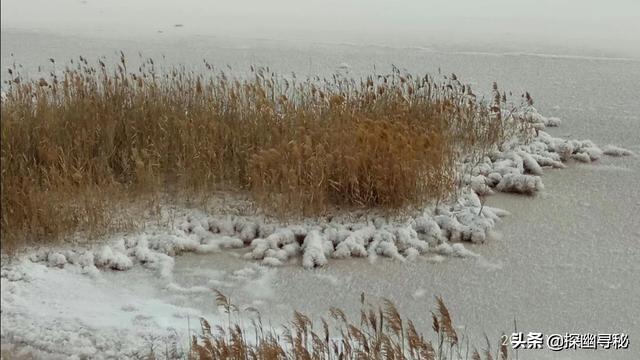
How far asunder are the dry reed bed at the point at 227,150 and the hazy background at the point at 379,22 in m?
3.60

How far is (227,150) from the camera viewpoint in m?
4.34

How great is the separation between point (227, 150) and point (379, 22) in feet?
22.2

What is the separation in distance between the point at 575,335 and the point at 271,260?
1359 mm

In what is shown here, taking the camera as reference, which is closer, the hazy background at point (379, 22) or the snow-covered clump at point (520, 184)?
the snow-covered clump at point (520, 184)

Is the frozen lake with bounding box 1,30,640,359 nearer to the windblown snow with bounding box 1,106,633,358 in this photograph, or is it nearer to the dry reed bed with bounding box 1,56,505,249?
the windblown snow with bounding box 1,106,633,358

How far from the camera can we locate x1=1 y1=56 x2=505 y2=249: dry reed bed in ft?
11.2

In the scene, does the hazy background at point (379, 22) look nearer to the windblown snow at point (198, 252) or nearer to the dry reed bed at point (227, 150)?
the dry reed bed at point (227, 150)

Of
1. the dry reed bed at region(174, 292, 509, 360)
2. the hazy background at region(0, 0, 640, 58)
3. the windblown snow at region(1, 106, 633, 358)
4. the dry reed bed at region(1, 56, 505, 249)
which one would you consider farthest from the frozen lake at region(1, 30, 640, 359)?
the hazy background at region(0, 0, 640, 58)

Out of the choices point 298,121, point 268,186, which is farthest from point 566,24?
point 268,186

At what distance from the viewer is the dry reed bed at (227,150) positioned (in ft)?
11.2

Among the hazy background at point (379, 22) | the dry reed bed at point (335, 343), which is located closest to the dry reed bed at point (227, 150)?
the dry reed bed at point (335, 343)

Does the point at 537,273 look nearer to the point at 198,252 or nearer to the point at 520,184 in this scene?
the point at 520,184

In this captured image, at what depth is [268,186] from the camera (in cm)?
391

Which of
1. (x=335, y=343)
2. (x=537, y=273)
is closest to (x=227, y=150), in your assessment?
(x=537, y=273)
